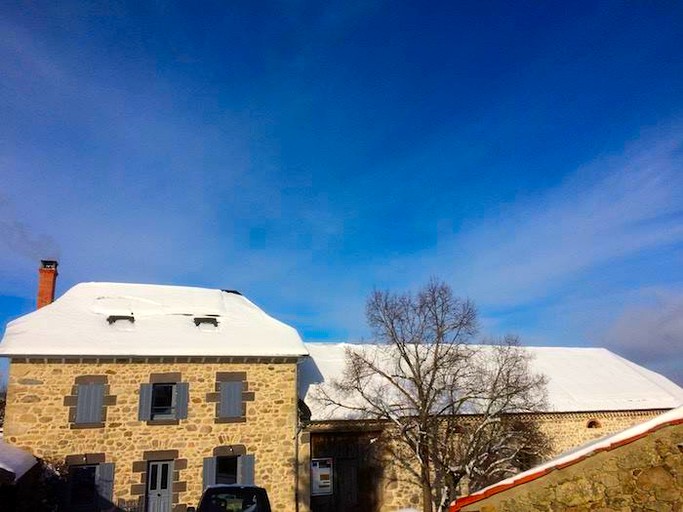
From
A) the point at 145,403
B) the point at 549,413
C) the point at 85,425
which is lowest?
the point at 549,413

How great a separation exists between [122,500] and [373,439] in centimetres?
812

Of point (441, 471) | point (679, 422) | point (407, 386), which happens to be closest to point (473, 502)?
point (679, 422)

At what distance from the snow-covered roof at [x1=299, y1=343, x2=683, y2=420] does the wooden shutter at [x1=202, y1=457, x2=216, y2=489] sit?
3632mm

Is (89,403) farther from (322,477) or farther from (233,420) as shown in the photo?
(322,477)

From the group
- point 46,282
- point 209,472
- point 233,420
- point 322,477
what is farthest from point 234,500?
point 46,282

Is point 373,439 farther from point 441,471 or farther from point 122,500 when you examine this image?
point 122,500

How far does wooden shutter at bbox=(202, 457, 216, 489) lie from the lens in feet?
53.3

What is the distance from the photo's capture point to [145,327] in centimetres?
1764

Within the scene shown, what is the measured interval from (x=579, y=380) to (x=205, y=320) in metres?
16.9

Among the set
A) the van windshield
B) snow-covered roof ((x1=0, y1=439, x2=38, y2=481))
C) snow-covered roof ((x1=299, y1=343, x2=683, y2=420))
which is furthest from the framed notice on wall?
snow-covered roof ((x1=0, y1=439, x2=38, y2=481))

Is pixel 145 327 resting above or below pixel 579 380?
above

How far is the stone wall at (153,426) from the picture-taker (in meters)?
15.3

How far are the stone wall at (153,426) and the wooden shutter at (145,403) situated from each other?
15cm

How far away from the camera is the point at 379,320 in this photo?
56.4 ft
